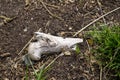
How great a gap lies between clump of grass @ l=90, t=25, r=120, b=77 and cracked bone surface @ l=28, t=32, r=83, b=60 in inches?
6.3

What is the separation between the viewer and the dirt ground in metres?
2.47

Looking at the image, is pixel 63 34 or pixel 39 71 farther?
pixel 63 34

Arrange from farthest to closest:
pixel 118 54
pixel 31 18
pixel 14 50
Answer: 1. pixel 31 18
2. pixel 14 50
3. pixel 118 54

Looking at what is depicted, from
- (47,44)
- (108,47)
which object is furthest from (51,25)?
(108,47)

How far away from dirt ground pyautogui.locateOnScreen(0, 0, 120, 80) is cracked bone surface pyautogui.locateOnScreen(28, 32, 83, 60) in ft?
0.20

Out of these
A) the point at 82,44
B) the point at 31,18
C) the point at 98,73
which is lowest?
the point at 98,73

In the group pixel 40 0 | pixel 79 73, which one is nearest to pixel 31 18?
pixel 40 0

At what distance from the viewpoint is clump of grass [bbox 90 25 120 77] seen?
7.95 feet

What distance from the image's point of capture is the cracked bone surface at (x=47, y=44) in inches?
99.3

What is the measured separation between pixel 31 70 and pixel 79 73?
0.37 meters

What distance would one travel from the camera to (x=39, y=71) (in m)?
2.45

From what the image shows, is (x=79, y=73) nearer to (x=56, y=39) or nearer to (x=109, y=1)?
(x=56, y=39)

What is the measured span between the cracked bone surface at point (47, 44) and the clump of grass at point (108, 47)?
16 cm

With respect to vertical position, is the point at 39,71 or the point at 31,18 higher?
the point at 31,18
